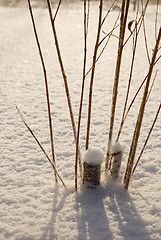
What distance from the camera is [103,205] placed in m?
1.17

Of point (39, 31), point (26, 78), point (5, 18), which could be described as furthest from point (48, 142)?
point (5, 18)

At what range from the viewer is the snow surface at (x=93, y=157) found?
3.69ft

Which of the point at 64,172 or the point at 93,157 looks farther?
the point at 64,172

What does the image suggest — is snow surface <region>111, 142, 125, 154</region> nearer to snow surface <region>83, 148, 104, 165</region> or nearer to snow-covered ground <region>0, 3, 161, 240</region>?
snow surface <region>83, 148, 104, 165</region>

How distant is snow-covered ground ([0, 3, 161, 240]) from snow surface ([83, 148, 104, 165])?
20 centimetres

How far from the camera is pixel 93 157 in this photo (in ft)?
3.71

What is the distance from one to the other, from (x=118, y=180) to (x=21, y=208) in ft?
1.74

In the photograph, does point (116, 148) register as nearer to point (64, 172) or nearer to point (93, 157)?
point (93, 157)

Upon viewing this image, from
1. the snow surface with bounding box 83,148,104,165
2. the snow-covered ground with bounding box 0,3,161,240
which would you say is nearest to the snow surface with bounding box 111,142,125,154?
the snow surface with bounding box 83,148,104,165

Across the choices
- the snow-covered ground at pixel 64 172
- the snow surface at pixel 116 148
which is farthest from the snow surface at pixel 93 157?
the snow-covered ground at pixel 64 172

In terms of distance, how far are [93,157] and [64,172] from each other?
0.36m

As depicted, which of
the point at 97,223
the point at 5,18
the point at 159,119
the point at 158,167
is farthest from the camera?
the point at 5,18

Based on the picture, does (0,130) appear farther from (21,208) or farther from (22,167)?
(21,208)

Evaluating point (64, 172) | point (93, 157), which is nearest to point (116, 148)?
point (93, 157)
